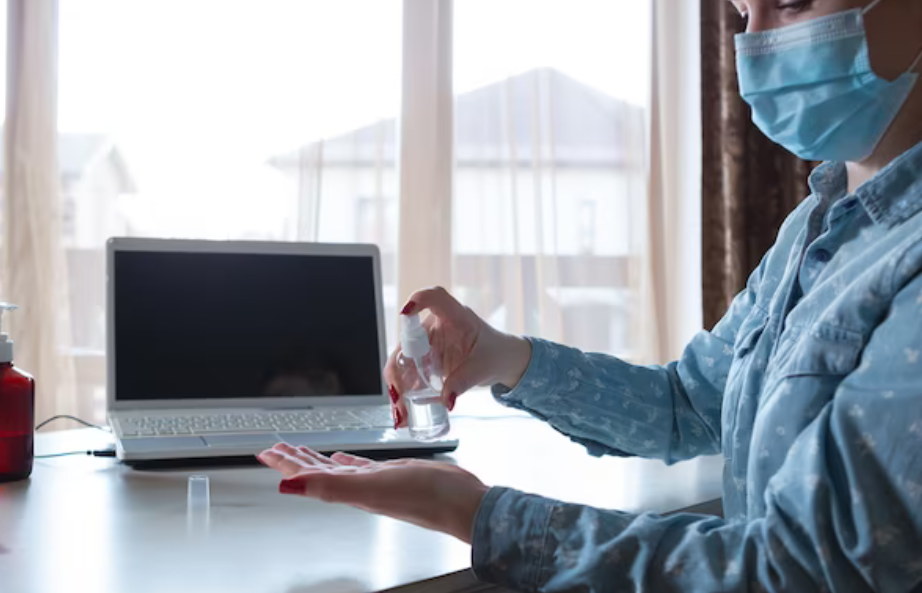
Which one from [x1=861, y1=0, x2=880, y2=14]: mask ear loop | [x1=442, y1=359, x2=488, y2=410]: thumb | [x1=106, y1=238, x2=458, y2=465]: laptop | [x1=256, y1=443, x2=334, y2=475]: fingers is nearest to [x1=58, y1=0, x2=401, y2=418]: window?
[x1=106, y1=238, x2=458, y2=465]: laptop

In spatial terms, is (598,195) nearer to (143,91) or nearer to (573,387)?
(143,91)

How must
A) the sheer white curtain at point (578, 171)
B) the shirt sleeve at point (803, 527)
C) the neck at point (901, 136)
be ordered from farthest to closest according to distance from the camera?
the sheer white curtain at point (578, 171) < the neck at point (901, 136) < the shirt sleeve at point (803, 527)

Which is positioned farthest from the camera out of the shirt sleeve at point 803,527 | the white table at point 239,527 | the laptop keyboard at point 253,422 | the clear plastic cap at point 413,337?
the laptop keyboard at point 253,422

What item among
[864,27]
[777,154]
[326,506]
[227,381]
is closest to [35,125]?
[227,381]

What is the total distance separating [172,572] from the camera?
795mm

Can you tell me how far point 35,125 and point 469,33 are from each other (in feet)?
3.45

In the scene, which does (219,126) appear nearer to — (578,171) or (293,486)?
(578,171)

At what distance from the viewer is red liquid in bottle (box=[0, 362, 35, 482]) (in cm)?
113

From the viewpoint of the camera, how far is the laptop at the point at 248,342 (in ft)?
4.56

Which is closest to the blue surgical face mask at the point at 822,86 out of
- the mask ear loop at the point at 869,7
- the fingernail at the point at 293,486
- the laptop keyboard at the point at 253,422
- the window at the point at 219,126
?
the mask ear loop at the point at 869,7

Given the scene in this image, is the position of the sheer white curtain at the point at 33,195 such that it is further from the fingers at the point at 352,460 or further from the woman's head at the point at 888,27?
the woman's head at the point at 888,27

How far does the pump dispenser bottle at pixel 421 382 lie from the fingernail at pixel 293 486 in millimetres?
318

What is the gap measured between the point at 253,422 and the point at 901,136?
0.89 metres

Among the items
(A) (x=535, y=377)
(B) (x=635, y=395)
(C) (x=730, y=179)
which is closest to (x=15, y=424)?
(A) (x=535, y=377)
